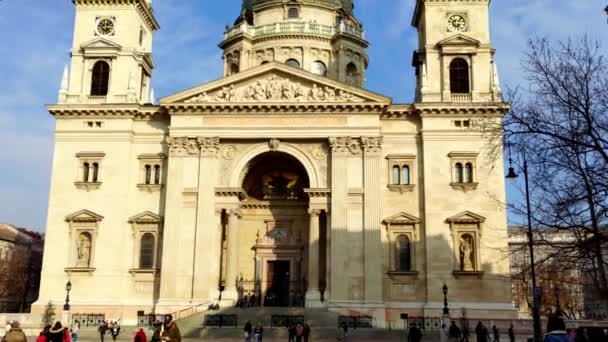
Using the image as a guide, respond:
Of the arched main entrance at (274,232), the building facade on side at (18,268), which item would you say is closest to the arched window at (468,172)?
the arched main entrance at (274,232)

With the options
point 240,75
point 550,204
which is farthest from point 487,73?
point 550,204

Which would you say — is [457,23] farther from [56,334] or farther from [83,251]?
[56,334]

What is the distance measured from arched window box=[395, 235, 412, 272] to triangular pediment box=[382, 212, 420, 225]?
0.95 metres

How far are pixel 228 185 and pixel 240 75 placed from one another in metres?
6.98

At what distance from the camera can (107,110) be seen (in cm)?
4303

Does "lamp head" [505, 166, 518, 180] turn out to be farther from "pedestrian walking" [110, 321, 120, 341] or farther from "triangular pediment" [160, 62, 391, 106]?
"pedestrian walking" [110, 321, 120, 341]

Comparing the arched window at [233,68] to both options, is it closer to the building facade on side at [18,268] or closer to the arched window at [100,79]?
the arched window at [100,79]

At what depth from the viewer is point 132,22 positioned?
45.6 metres

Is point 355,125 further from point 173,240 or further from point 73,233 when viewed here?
point 73,233

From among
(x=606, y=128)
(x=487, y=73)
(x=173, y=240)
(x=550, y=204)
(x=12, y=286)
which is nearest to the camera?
(x=606, y=128)

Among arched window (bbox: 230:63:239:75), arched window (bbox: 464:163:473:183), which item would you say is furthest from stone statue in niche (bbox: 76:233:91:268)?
arched window (bbox: 464:163:473:183)

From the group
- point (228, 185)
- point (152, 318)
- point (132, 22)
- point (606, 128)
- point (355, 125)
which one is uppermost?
point (132, 22)

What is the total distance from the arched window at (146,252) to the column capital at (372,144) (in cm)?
1448

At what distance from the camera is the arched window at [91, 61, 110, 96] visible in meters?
44.8
